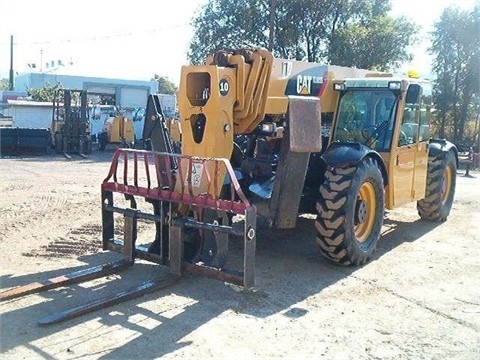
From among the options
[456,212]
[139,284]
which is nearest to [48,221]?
[139,284]

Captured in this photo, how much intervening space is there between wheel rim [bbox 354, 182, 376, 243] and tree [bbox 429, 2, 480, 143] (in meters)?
21.2

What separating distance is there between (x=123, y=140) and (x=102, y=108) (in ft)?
18.1

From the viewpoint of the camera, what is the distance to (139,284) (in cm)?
554

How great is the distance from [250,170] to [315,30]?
20.8 metres

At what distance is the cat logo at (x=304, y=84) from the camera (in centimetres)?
665

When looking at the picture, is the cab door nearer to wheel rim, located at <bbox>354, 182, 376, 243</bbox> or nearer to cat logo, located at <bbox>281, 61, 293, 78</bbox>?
wheel rim, located at <bbox>354, 182, 376, 243</bbox>

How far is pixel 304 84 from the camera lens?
6781mm

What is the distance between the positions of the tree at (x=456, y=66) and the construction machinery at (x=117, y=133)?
1461 cm

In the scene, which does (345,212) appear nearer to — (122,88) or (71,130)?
(71,130)

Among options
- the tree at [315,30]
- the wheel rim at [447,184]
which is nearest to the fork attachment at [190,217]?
the wheel rim at [447,184]

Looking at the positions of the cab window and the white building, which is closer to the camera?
the cab window

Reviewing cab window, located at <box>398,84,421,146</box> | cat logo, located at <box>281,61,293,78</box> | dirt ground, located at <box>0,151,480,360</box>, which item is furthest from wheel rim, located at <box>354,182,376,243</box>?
cat logo, located at <box>281,61,293,78</box>

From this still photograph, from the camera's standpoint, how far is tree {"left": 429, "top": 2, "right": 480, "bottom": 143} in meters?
25.4

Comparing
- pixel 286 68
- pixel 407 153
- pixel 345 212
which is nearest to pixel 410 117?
pixel 407 153
